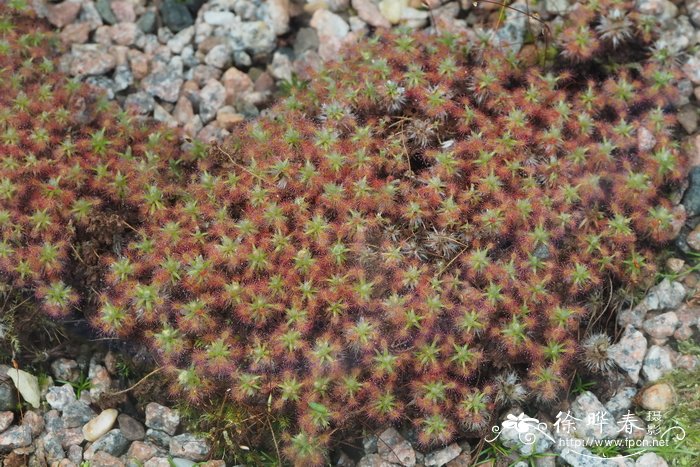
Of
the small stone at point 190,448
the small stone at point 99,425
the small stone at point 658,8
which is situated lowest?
the small stone at point 190,448

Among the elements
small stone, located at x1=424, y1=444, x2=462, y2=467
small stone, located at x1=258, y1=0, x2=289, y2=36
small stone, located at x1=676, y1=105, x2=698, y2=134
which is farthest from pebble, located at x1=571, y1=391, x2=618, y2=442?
small stone, located at x1=258, y1=0, x2=289, y2=36

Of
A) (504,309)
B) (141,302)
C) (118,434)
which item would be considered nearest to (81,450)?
(118,434)

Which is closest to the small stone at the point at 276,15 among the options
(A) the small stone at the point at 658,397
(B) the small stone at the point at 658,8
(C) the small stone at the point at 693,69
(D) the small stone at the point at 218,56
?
(D) the small stone at the point at 218,56

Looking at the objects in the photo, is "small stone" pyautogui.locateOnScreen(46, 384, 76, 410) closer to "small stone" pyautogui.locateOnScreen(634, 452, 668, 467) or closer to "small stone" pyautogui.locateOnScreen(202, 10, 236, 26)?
"small stone" pyautogui.locateOnScreen(202, 10, 236, 26)

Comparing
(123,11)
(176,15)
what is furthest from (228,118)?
(123,11)

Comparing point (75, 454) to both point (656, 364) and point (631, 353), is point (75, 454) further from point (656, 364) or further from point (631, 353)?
point (656, 364)

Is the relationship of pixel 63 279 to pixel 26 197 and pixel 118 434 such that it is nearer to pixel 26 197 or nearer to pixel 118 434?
pixel 26 197

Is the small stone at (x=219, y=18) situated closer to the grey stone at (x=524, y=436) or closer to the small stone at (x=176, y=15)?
the small stone at (x=176, y=15)
